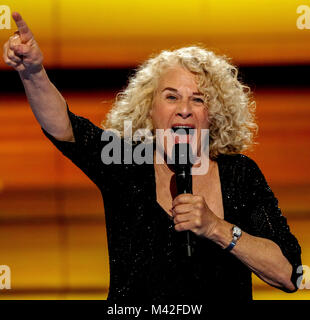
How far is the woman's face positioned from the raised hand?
0.42 m

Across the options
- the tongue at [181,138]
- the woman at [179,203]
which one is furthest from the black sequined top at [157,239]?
the tongue at [181,138]

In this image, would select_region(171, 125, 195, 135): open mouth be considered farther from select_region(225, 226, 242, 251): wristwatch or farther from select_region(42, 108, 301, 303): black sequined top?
select_region(225, 226, 242, 251): wristwatch

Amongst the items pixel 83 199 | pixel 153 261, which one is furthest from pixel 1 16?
pixel 153 261

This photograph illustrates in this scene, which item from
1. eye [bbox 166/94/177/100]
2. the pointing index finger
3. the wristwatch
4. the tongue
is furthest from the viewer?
eye [bbox 166/94/177/100]

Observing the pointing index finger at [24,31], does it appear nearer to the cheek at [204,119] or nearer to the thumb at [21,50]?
the thumb at [21,50]

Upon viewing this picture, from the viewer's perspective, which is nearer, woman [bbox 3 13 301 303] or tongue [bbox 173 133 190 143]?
woman [bbox 3 13 301 303]

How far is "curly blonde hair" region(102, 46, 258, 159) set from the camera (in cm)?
151

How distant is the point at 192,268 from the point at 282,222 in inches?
10.3

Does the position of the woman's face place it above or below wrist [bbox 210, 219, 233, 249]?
above

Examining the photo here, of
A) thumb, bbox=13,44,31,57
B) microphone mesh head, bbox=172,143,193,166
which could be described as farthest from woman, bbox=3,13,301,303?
microphone mesh head, bbox=172,143,193,166

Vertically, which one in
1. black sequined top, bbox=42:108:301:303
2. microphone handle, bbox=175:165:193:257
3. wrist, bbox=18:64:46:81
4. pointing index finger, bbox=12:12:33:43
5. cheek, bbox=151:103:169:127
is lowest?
black sequined top, bbox=42:108:301:303

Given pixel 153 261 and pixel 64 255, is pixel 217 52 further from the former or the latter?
pixel 153 261

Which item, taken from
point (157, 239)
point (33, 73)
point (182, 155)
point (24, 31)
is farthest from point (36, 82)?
point (157, 239)
